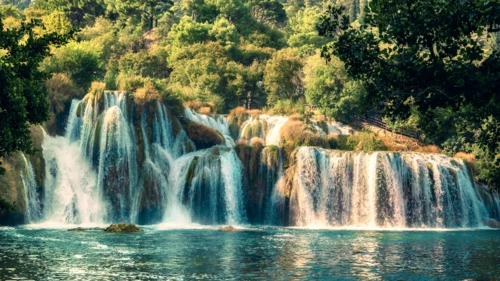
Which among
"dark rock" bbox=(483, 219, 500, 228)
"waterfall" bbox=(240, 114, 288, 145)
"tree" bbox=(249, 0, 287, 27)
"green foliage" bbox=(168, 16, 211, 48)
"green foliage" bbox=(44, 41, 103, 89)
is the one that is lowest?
"dark rock" bbox=(483, 219, 500, 228)

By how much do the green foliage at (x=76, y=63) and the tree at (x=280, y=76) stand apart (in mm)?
24557

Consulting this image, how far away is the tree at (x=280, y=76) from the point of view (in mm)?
88250

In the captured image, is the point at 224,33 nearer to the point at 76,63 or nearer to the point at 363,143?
the point at 76,63

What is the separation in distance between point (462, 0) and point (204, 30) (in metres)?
81.6

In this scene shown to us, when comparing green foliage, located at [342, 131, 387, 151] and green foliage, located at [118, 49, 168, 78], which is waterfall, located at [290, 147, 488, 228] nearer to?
green foliage, located at [342, 131, 387, 151]

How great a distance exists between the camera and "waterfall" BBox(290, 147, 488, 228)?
61.3 metres

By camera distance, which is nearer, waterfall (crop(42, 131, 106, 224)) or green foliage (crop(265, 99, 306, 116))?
waterfall (crop(42, 131, 106, 224))

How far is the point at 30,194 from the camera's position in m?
54.6

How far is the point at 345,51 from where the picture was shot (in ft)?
75.0

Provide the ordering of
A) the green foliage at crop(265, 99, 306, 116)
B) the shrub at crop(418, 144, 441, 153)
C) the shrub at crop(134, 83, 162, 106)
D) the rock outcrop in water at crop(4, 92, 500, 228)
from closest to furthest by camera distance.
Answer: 1. the rock outcrop in water at crop(4, 92, 500, 228)
2. the shrub at crop(134, 83, 162, 106)
3. the shrub at crop(418, 144, 441, 153)
4. the green foliage at crop(265, 99, 306, 116)

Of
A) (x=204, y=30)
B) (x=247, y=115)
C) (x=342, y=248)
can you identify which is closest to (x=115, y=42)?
(x=204, y=30)

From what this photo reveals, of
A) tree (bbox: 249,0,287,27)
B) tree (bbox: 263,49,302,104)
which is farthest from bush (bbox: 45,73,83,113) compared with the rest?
tree (bbox: 249,0,287,27)

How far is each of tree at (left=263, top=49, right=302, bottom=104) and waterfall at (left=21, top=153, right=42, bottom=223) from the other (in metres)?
39.6

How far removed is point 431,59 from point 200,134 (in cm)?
4515
